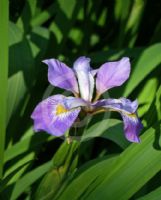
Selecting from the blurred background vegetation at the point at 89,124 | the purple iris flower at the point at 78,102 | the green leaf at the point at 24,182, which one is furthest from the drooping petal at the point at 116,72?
the green leaf at the point at 24,182

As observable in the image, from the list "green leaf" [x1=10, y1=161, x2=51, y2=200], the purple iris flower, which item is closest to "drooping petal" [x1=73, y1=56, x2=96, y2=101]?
the purple iris flower

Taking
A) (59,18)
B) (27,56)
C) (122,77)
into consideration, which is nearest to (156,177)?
(122,77)

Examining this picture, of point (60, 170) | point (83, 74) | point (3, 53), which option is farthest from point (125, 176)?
point (3, 53)

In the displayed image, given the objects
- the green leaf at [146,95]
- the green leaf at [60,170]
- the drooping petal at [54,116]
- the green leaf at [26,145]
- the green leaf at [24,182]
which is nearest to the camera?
the drooping petal at [54,116]

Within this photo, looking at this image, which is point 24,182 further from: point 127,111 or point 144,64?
point 144,64

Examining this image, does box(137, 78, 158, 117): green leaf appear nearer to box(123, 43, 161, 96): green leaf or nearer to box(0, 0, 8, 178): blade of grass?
box(123, 43, 161, 96): green leaf

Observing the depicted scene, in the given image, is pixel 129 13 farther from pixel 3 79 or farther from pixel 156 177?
pixel 3 79

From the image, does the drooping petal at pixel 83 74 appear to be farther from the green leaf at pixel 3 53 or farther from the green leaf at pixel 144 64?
the green leaf at pixel 144 64
